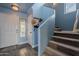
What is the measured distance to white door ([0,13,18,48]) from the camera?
1.71 meters

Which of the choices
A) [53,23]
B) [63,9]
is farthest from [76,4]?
[53,23]

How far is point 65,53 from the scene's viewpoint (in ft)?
5.40

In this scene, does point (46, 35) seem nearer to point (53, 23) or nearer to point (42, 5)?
point (53, 23)

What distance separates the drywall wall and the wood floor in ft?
0.24

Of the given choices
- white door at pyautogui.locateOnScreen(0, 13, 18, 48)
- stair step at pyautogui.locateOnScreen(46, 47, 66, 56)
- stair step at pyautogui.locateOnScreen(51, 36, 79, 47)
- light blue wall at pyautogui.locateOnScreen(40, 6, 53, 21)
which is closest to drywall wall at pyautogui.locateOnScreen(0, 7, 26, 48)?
white door at pyautogui.locateOnScreen(0, 13, 18, 48)

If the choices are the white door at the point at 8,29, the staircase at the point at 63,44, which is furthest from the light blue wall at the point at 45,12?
the white door at the point at 8,29

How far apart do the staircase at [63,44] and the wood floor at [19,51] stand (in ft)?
0.74

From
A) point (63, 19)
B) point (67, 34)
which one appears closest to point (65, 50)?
point (67, 34)

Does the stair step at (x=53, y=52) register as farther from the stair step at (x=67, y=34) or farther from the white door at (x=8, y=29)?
the white door at (x=8, y=29)

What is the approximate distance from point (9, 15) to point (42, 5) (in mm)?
514

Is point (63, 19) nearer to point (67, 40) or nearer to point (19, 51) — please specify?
point (67, 40)

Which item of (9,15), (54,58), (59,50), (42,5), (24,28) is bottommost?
(54,58)

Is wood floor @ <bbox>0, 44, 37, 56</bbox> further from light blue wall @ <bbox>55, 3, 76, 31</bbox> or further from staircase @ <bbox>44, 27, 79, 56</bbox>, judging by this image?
light blue wall @ <bbox>55, 3, 76, 31</bbox>

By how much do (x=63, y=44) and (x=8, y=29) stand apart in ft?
2.78
